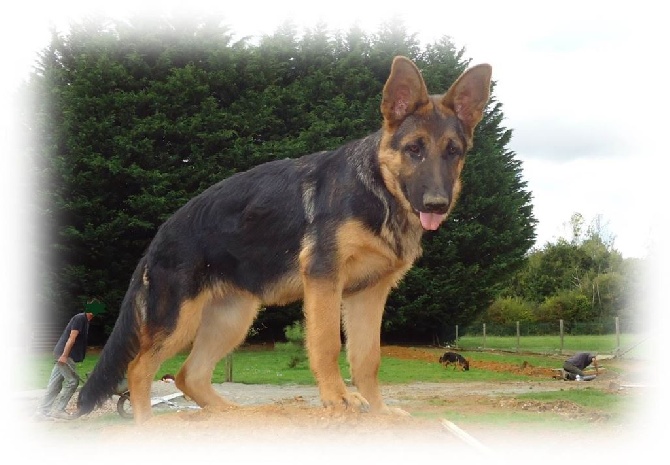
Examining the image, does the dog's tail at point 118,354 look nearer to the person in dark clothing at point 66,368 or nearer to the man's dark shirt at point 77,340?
the person in dark clothing at point 66,368

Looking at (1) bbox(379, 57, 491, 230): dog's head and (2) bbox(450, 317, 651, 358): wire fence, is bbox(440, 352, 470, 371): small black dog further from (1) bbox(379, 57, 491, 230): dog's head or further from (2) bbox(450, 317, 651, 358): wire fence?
(1) bbox(379, 57, 491, 230): dog's head

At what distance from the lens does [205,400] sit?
7.81 m

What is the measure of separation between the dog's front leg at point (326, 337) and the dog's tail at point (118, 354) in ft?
6.66

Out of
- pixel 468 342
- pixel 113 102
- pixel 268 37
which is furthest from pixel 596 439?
pixel 468 342

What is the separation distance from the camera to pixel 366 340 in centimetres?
738

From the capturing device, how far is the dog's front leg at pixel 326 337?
6.62 metres

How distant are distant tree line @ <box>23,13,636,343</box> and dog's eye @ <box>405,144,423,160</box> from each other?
25.1 meters

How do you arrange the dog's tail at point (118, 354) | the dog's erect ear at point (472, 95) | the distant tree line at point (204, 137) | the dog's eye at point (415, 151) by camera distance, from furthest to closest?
1. the distant tree line at point (204, 137)
2. the dog's tail at point (118, 354)
3. the dog's erect ear at point (472, 95)
4. the dog's eye at point (415, 151)

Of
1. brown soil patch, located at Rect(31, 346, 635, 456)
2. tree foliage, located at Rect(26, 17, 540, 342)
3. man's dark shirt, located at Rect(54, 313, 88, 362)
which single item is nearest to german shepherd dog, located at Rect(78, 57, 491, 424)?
brown soil patch, located at Rect(31, 346, 635, 456)

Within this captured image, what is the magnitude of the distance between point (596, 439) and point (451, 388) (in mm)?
10501

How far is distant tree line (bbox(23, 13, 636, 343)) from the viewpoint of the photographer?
102 feet

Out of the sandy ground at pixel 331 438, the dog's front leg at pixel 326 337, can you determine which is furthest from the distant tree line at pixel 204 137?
the dog's front leg at pixel 326 337

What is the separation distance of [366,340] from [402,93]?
248 centimetres

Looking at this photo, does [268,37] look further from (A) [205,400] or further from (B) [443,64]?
(A) [205,400]
